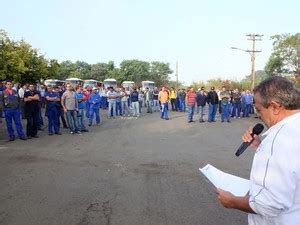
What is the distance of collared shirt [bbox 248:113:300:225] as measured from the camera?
6.88 feet

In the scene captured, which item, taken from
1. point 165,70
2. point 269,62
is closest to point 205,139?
point 269,62

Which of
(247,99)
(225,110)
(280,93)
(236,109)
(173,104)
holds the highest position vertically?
(280,93)

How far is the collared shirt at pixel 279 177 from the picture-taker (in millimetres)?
2096

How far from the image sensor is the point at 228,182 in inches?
106

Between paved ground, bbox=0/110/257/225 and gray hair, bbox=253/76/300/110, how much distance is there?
3643mm

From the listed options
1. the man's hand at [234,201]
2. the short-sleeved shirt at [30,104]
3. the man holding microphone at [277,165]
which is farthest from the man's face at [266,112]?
the short-sleeved shirt at [30,104]

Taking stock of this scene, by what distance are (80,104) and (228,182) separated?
15643 mm

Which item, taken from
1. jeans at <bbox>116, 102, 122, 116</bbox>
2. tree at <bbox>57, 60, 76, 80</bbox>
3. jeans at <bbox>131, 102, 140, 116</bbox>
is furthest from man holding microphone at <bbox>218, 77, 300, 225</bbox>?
tree at <bbox>57, 60, 76, 80</bbox>

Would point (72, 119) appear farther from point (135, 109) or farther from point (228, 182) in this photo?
point (228, 182)

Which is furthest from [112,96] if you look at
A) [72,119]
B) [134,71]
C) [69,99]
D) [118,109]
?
[134,71]

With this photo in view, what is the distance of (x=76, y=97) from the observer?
1736 cm

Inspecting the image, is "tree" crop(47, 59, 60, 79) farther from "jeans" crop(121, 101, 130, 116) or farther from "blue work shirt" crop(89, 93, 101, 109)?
"blue work shirt" crop(89, 93, 101, 109)

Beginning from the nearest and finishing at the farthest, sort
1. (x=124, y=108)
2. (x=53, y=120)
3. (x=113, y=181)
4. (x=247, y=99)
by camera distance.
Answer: (x=113, y=181)
(x=53, y=120)
(x=247, y=99)
(x=124, y=108)

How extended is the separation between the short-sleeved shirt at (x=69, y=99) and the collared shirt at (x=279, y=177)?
14.6m
